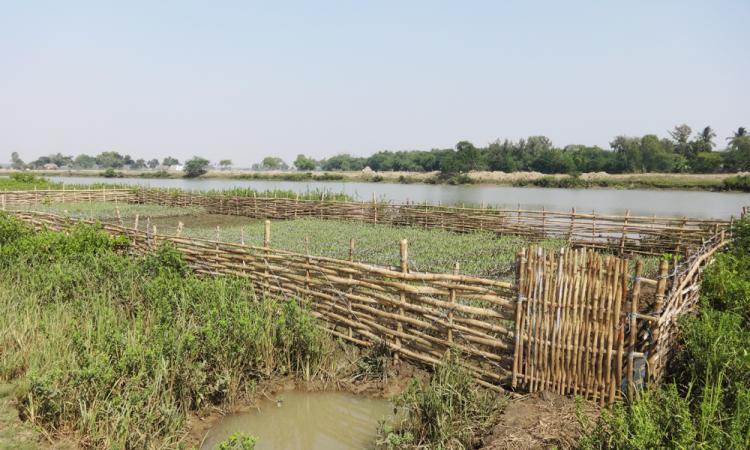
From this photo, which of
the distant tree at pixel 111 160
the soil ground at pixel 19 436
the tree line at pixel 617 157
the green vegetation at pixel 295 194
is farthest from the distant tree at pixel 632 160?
the distant tree at pixel 111 160

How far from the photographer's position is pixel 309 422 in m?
4.42

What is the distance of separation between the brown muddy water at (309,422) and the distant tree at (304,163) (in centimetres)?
11334

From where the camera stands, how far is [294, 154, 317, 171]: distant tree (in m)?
117

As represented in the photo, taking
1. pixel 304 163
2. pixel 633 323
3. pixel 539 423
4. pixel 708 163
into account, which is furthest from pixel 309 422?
pixel 304 163

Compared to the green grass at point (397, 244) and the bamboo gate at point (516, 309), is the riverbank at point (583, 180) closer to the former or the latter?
the green grass at point (397, 244)

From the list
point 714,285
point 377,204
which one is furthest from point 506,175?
point 714,285

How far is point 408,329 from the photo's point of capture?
4988 millimetres

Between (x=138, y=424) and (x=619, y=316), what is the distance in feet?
11.8

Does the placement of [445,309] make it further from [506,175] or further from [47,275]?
[506,175]

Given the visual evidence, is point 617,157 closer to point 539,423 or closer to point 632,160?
point 632,160

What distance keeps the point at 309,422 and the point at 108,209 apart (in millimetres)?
21610

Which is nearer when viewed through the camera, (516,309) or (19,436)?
(19,436)

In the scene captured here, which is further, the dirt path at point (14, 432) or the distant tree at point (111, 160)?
the distant tree at point (111, 160)

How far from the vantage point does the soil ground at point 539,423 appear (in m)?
3.31
